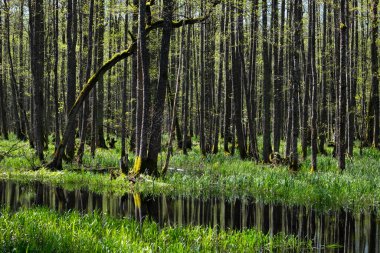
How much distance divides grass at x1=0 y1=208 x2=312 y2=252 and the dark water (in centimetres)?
99

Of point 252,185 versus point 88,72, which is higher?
point 88,72

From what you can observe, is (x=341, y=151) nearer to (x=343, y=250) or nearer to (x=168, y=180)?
(x=168, y=180)

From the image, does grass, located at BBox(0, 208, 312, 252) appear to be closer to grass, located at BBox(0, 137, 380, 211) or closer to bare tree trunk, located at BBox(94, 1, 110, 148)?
grass, located at BBox(0, 137, 380, 211)

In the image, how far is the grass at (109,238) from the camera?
576 cm

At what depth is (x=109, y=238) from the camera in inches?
251

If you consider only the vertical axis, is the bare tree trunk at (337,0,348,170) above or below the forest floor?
above

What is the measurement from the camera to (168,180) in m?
13.7

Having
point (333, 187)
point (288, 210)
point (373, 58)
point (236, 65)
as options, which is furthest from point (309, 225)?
point (373, 58)

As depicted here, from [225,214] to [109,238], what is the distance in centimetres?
429

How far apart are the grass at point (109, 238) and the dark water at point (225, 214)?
991 mm

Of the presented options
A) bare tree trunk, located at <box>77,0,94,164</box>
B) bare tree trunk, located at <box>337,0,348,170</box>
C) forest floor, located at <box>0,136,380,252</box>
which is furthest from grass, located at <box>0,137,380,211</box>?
bare tree trunk, located at <box>77,0,94,164</box>

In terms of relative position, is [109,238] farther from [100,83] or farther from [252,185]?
[100,83]

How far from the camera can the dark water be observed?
8484 millimetres

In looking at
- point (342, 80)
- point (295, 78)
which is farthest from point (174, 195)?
point (342, 80)
